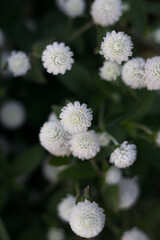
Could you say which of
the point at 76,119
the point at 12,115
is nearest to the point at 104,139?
the point at 76,119

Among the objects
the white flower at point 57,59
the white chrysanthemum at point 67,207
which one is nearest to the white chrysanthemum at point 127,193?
the white chrysanthemum at point 67,207

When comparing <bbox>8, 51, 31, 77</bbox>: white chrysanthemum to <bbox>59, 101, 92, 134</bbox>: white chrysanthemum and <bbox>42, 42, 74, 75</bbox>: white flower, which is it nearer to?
<bbox>42, 42, 74, 75</bbox>: white flower

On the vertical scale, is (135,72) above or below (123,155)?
above

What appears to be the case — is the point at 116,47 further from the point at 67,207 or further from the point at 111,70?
the point at 67,207

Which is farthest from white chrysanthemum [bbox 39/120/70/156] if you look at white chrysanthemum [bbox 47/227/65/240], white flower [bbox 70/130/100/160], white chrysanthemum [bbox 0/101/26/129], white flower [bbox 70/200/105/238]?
white chrysanthemum [bbox 0/101/26/129]

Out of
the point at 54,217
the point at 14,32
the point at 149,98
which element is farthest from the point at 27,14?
the point at 54,217
